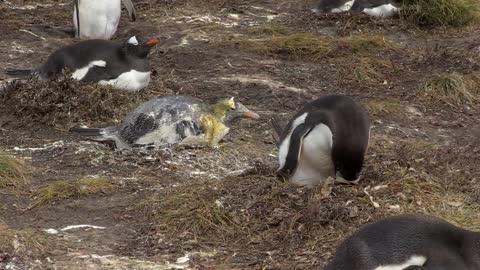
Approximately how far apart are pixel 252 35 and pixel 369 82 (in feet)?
5.54

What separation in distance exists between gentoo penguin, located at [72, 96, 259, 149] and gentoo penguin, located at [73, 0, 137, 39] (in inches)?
130

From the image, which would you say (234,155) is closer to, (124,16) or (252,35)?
(252,35)

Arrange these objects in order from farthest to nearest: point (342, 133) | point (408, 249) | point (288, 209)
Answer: point (342, 133) → point (288, 209) → point (408, 249)

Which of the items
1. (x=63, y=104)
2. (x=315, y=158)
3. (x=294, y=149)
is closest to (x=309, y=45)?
(x=63, y=104)

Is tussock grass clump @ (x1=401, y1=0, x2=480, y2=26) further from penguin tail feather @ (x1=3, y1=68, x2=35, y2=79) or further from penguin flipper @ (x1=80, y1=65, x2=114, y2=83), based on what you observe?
penguin tail feather @ (x1=3, y1=68, x2=35, y2=79)

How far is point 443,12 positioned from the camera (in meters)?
10.3

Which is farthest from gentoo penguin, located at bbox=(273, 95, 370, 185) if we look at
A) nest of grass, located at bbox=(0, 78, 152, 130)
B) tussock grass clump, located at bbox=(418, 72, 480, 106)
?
tussock grass clump, located at bbox=(418, 72, 480, 106)

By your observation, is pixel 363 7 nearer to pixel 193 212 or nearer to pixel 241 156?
pixel 241 156

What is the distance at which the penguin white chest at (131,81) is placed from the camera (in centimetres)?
758

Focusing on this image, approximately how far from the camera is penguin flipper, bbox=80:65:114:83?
7.50 meters

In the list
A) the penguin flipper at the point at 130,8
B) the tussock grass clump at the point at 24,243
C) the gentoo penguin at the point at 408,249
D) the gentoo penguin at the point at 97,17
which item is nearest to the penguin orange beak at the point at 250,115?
the tussock grass clump at the point at 24,243

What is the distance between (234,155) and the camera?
21.3 feet

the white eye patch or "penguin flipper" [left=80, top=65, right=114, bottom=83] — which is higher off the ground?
the white eye patch

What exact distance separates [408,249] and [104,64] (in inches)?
162
